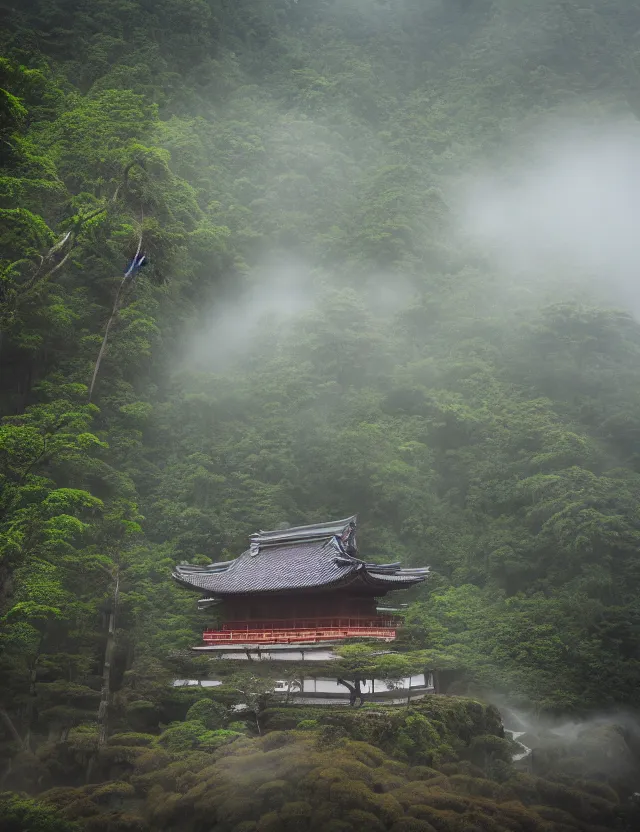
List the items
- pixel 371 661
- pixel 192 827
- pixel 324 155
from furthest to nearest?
pixel 324 155 → pixel 371 661 → pixel 192 827

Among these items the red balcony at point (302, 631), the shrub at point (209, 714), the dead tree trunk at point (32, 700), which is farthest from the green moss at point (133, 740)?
the red balcony at point (302, 631)

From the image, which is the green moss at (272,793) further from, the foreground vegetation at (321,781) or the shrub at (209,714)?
the shrub at (209,714)

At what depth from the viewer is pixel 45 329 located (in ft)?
98.0

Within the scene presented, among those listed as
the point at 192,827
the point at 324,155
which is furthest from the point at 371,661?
the point at 324,155

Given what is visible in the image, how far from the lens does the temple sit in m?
19.5

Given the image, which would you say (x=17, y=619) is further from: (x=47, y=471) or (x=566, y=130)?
(x=566, y=130)

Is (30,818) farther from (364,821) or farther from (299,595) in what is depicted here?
(299,595)

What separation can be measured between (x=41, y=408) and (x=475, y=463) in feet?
66.1

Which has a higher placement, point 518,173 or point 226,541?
point 518,173

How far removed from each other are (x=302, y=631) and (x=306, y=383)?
1965cm

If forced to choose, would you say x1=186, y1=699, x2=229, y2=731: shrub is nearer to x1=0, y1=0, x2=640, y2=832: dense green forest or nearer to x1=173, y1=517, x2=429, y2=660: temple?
x1=0, y1=0, x2=640, y2=832: dense green forest

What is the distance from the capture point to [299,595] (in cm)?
2050

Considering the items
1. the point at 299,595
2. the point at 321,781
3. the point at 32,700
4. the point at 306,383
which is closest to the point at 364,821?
the point at 321,781

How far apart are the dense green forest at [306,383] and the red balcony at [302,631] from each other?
45.3 inches
